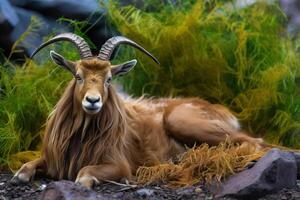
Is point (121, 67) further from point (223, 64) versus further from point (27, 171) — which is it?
point (223, 64)

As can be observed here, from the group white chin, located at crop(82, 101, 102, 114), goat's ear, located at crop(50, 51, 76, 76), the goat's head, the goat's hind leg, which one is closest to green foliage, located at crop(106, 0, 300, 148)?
the goat's hind leg

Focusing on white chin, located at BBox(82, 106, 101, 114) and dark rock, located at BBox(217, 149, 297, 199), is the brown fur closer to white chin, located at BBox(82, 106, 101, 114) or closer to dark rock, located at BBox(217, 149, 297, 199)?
white chin, located at BBox(82, 106, 101, 114)

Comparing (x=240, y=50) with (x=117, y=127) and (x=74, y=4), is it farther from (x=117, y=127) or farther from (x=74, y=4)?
(x=74, y=4)

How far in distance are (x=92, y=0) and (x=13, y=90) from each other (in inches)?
110

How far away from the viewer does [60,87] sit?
8.22 m

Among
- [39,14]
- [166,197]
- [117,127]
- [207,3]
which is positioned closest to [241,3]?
[207,3]

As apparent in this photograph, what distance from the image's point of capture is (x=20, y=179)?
275 inches

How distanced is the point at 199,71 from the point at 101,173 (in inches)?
78.2

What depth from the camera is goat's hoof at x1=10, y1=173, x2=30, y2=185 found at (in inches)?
274

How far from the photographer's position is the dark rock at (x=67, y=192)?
5535 millimetres

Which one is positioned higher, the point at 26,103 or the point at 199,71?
the point at 199,71

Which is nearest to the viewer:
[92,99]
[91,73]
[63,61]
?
[92,99]

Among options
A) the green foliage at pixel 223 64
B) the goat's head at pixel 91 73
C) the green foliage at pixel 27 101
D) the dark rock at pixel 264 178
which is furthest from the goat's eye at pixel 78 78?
the green foliage at pixel 223 64

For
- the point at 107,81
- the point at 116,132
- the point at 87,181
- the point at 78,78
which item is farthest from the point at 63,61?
the point at 87,181
